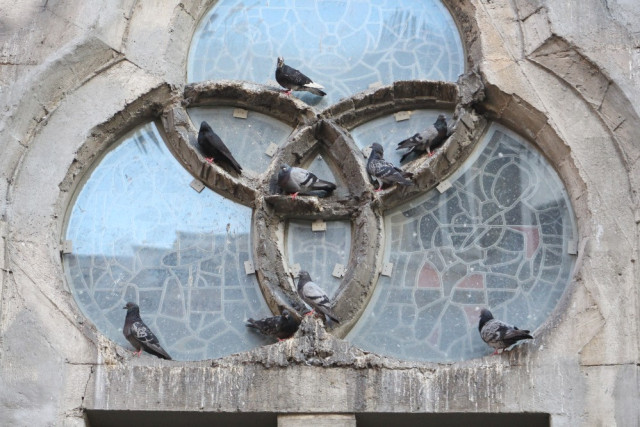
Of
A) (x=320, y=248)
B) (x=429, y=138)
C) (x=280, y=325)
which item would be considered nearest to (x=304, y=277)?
(x=280, y=325)

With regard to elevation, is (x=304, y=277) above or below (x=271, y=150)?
below

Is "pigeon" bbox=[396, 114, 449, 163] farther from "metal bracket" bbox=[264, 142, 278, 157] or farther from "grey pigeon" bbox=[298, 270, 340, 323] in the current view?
"grey pigeon" bbox=[298, 270, 340, 323]

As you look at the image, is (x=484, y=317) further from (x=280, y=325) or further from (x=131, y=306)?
(x=131, y=306)

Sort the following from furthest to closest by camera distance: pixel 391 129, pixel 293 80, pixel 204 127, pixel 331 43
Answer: pixel 331 43 < pixel 391 129 < pixel 293 80 < pixel 204 127

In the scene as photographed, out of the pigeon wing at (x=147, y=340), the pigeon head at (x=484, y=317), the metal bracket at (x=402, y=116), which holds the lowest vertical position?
the pigeon wing at (x=147, y=340)

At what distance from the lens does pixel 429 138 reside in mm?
10578

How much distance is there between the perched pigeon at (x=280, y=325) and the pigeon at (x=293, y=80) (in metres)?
1.92

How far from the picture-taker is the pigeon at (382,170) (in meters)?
10.3

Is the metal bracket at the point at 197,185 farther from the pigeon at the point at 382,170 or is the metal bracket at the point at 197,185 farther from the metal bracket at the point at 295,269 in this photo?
the pigeon at the point at 382,170

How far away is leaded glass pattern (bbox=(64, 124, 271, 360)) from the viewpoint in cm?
1012

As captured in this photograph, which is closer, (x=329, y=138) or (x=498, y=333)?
(x=498, y=333)

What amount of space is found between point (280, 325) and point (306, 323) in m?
0.23

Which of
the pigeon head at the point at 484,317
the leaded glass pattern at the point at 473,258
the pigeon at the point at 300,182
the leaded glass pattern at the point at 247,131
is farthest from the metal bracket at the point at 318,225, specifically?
the pigeon head at the point at 484,317

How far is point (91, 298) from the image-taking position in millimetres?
10219
